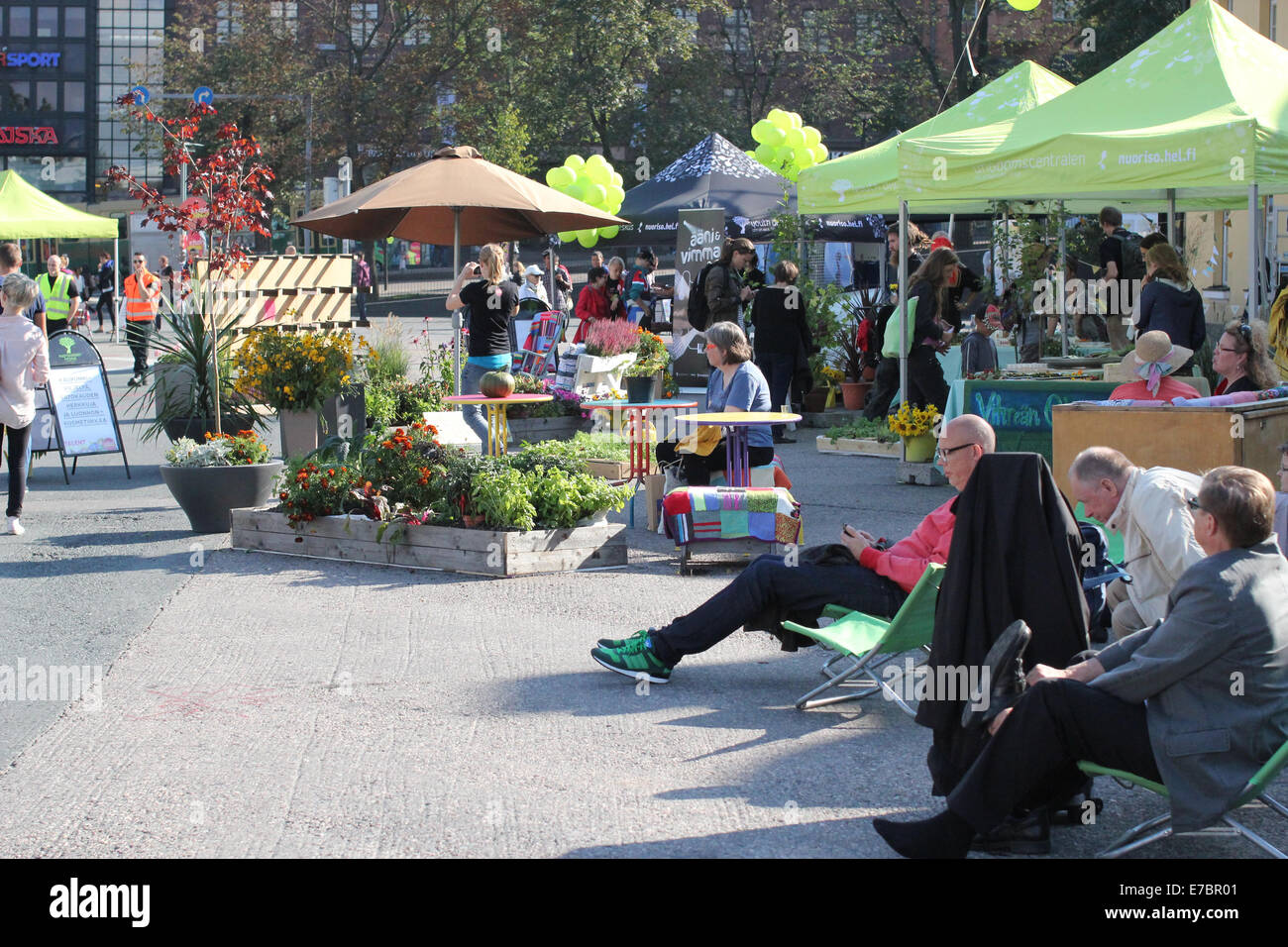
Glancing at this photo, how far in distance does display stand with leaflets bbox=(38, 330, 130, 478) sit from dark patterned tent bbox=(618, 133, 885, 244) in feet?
31.4

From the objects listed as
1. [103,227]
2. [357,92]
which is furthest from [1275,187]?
[357,92]

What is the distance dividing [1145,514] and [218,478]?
6759 millimetres

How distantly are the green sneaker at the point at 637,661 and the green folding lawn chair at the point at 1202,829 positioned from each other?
238cm

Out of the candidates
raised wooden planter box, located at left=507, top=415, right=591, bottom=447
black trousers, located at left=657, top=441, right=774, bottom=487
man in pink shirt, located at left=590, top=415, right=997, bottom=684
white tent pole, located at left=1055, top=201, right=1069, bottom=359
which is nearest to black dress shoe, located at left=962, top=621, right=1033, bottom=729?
man in pink shirt, located at left=590, top=415, right=997, bottom=684

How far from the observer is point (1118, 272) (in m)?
16.4

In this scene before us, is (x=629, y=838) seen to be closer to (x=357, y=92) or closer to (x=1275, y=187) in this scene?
(x=1275, y=187)

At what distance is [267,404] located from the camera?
12617 mm

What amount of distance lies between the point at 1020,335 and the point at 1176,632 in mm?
13407

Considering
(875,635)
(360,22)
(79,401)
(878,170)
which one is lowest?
(875,635)

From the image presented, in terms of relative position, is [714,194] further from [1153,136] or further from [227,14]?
[227,14]

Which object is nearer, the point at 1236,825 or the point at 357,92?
the point at 1236,825

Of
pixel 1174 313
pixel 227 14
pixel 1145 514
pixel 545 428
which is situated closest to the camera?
pixel 1145 514

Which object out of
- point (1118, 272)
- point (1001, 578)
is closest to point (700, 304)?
point (1118, 272)

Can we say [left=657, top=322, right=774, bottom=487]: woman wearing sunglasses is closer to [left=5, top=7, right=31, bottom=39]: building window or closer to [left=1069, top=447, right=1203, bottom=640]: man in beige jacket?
[left=1069, top=447, right=1203, bottom=640]: man in beige jacket
